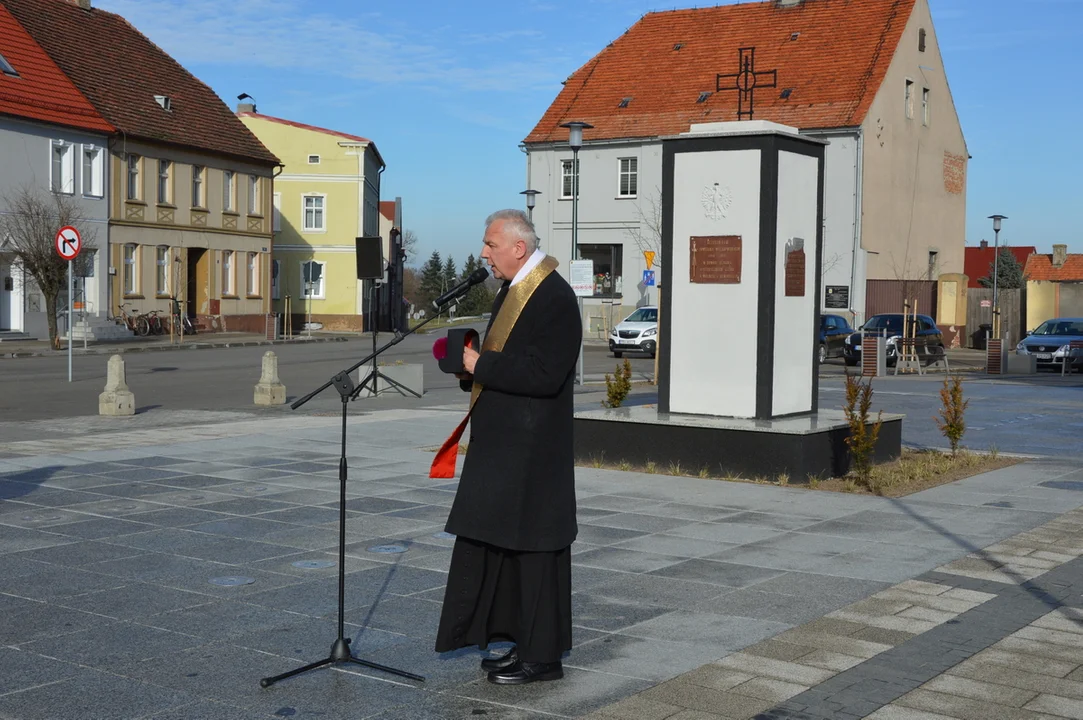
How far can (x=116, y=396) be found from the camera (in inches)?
702

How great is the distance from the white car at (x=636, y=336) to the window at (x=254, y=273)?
20255mm

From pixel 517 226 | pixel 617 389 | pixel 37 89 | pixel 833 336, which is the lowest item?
pixel 617 389

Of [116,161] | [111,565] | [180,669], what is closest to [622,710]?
[180,669]

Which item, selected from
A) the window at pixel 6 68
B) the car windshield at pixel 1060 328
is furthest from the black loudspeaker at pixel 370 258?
the window at pixel 6 68

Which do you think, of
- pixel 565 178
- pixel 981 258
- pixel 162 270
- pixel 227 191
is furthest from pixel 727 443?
pixel 981 258

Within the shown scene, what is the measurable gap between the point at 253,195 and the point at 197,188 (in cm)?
424

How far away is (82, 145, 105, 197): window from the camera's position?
43.3 metres

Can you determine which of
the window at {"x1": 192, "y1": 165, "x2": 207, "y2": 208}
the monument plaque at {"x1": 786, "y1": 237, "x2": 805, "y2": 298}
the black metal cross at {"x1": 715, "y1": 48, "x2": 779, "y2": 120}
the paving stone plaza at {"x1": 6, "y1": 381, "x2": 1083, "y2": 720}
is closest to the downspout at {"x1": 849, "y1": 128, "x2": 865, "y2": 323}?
the black metal cross at {"x1": 715, "y1": 48, "x2": 779, "y2": 120}

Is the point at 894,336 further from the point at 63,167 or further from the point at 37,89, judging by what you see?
the point at 37,89

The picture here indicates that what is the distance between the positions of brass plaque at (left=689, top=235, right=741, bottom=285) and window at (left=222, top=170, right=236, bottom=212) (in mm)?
41835

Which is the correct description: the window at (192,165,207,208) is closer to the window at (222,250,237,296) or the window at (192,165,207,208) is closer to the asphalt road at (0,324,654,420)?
the window at (222,250,237,296)

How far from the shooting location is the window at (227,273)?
51844mm

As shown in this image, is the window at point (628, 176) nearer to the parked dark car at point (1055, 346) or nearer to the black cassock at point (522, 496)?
the parked dark car at point (1055, 346)

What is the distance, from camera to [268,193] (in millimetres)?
55125
